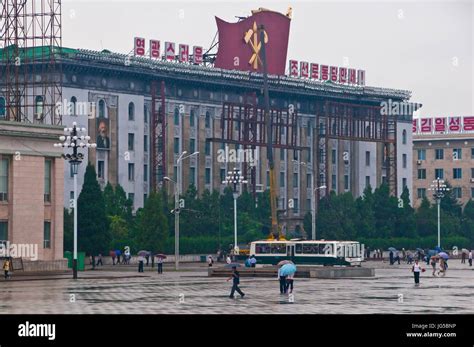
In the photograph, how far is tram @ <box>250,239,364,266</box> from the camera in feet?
316

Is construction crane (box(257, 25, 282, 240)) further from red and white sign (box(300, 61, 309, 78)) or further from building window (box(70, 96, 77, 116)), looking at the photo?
red and white sign (box(300, 61, 309, 78))

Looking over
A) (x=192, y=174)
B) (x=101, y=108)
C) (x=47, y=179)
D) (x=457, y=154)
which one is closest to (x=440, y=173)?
(x=457, y=154)

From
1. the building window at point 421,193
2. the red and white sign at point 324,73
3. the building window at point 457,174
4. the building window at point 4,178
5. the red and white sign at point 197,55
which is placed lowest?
the building window at point 4,178

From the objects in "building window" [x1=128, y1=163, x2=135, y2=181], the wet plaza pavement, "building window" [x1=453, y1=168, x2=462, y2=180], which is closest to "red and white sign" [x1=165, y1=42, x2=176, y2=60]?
"building window" [x1=128, y1=163, x2=135, y2=181]

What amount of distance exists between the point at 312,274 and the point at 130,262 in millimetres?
34556

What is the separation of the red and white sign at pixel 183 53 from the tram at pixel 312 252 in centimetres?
3383

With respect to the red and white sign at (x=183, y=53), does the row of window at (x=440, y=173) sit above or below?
below

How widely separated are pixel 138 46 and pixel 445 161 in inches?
2936

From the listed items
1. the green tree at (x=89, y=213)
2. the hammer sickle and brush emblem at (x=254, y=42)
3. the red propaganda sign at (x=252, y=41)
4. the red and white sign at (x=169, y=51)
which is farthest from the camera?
the hammer sickle and brush emblem at (x=254, y=42)

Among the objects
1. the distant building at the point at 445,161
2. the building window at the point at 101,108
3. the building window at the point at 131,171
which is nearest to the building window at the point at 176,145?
the building window at the point at 131,171

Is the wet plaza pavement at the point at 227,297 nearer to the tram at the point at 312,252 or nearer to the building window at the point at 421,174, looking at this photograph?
the tram at the point at 312,252

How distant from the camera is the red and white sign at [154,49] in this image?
12477cm

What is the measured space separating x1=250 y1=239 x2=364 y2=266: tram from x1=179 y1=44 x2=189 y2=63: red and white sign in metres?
33.8

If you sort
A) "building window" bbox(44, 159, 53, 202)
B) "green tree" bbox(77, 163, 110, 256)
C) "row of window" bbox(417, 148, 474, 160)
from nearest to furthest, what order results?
1. "building window" bbox(44, 159, 53, 202)
2. "green tree" bbox(77, 163, 110, 256)
3. "row of window" bbox(417, 148, 474, 160)
